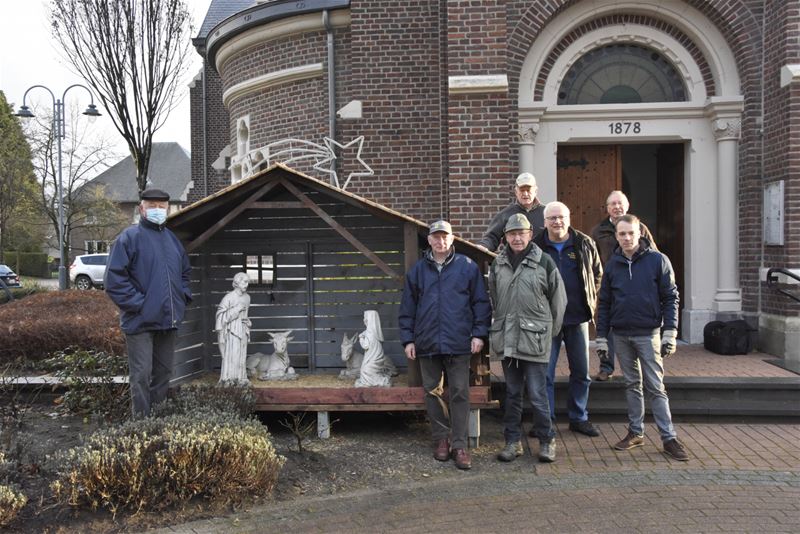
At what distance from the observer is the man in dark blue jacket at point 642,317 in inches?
207

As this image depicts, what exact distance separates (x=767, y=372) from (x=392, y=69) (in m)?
6.03

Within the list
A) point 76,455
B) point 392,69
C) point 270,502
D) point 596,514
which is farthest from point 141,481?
point 392,69

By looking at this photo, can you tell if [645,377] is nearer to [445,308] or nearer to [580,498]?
[580,498]

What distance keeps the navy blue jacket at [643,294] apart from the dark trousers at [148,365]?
Answer: 3.57 m

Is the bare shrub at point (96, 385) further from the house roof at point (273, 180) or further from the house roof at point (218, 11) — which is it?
the house roof at point (218, 11)

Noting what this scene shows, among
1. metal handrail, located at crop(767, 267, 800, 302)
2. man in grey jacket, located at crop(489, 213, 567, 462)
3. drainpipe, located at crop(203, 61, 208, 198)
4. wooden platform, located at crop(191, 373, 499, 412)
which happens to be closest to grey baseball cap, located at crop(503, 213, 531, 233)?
man in grey jacket, located at crop(489, 213, 567, 462)

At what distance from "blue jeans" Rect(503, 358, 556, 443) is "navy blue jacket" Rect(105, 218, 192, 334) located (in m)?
2.67

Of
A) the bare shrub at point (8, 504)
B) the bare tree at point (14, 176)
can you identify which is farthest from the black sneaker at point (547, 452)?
the bare tree at point (14, 176)

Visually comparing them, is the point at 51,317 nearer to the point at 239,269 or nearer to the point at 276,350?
the point at 239,269

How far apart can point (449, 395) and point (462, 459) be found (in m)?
0.49

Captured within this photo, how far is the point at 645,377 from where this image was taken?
540 centimetres

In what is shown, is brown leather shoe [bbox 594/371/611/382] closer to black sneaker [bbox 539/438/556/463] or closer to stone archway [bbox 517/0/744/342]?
black sneaker [bbox 539/438/556/463]

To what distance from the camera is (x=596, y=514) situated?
4312 millimetres

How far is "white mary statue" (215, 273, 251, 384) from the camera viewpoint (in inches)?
244
